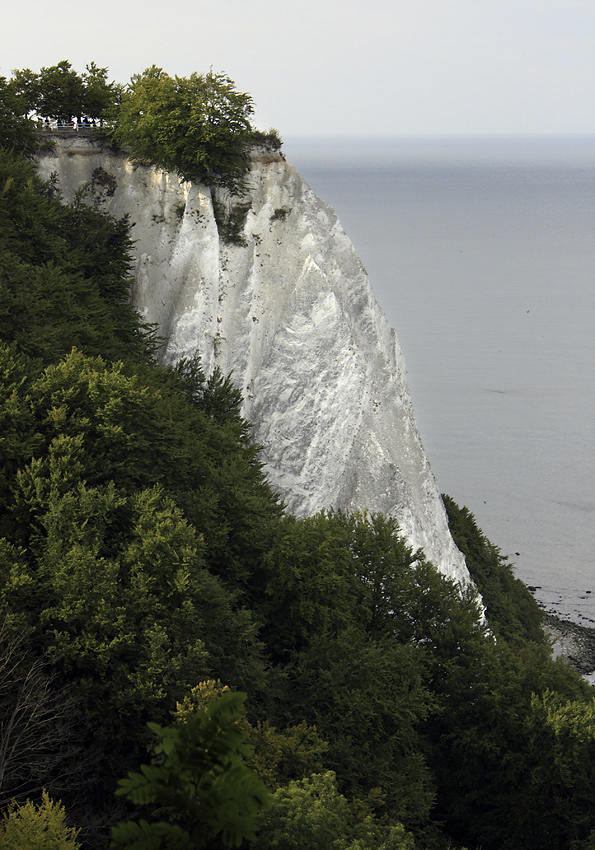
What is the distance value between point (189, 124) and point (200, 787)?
3949cm

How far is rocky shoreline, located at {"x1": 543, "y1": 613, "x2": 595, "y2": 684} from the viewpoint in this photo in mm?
51844

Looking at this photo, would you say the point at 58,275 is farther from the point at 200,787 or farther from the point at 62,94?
the point at 200,787

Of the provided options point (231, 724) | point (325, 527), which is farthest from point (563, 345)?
point (231, 724)

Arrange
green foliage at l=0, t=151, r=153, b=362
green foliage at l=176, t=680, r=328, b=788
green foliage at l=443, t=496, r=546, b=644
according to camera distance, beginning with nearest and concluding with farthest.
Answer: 1. green foliage at l=176, t=680, r=328, b=788
2. green foliage at l=0, t=151, r=153, b=362
3. green foliage at l=443, t=496, r=546, b=644

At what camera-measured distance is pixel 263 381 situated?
44438mm

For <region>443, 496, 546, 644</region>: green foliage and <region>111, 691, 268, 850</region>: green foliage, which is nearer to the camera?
<region>111, 691, 268, 850</region>: green foliage

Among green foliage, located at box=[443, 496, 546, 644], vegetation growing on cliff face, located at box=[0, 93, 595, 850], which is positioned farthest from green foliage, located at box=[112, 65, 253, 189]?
green foliage, located at box=[443, 496, 546, 644]

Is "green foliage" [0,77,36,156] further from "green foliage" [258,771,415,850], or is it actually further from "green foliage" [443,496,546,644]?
"green foliage" [443,496,546,644]

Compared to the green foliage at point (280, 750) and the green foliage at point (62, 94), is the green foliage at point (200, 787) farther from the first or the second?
the green foliage at point (62, 94)

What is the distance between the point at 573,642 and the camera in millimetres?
54688

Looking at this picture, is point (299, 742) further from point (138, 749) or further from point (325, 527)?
point (325, 527)

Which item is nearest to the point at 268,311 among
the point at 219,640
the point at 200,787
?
the point at 219,640

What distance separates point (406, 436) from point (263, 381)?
10.0 m

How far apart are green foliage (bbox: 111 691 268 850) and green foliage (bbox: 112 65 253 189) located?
38.4m
